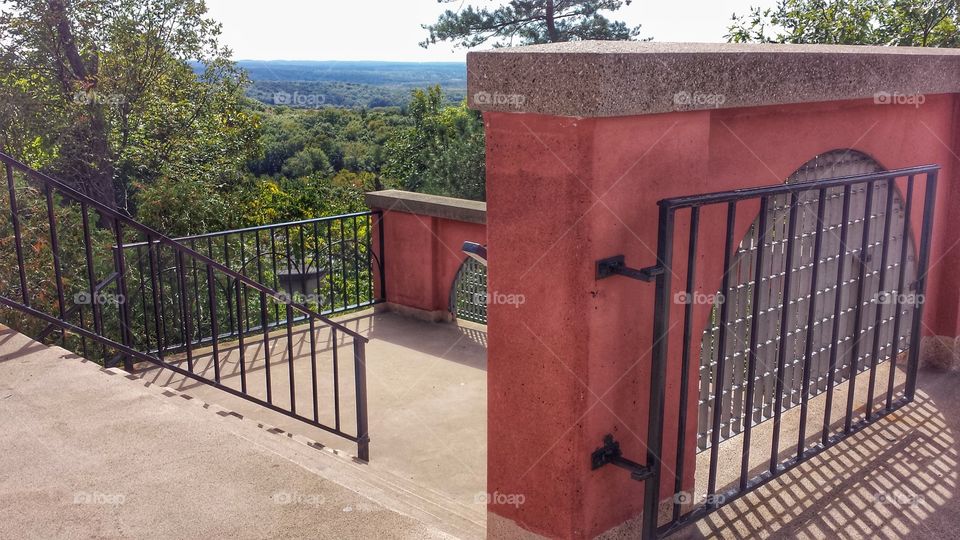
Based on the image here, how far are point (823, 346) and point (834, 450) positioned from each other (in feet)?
1.77

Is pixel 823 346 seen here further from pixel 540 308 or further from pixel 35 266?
pixel 35 266

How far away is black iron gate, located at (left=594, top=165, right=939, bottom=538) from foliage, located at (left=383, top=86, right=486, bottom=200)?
2472cm

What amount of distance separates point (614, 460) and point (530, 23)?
25.5m

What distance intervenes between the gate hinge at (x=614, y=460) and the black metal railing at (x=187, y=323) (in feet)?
7.10

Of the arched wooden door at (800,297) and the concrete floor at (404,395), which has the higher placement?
the arched wooden door at (800,297)

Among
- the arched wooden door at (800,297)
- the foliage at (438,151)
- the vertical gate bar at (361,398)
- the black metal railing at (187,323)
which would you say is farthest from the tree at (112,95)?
the arched wooden door at (800,297)

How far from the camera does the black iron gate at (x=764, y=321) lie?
291cm

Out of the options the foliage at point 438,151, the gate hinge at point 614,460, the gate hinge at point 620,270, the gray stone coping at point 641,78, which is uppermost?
the gray stone coping at point 641,78

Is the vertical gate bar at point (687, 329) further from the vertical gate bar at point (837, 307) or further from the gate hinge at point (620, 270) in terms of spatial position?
the vertical gate bar at point (837, 307)

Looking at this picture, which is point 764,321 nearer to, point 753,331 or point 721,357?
point 753,331

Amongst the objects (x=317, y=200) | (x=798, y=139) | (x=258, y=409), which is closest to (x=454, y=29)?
(x=317, y=200)

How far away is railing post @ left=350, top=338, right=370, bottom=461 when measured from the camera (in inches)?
191

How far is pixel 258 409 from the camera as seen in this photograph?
597 cm

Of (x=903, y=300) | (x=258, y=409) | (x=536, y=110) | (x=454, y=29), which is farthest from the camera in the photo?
(x=454, y=29)
